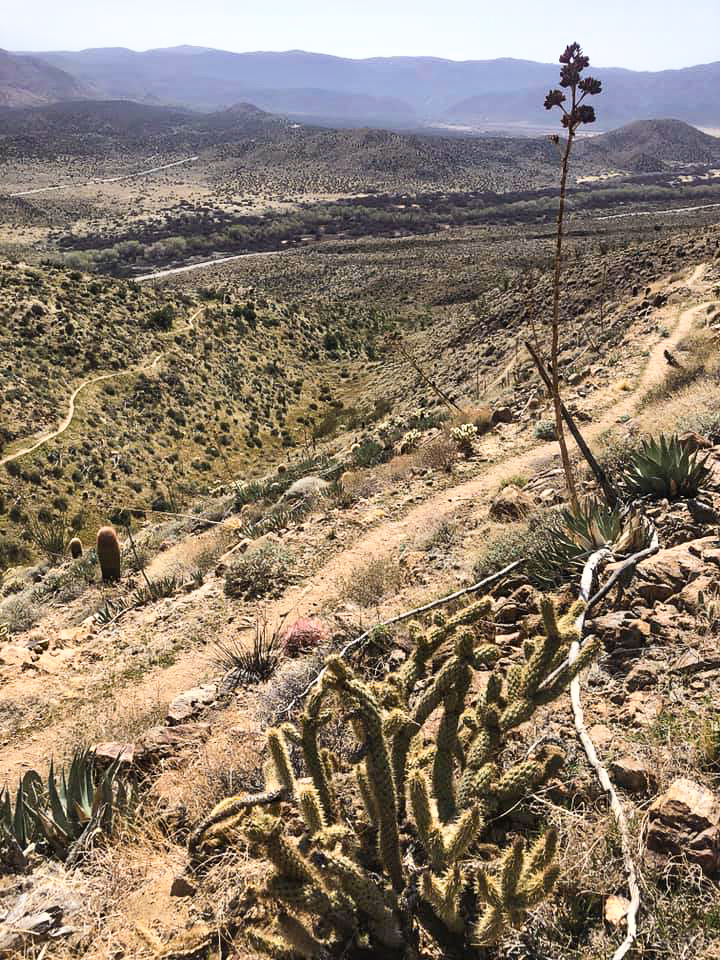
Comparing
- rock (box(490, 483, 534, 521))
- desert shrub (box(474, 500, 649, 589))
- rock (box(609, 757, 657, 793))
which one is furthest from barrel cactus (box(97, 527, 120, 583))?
rock (box(609, 757, 657, 793))

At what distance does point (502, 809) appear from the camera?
9.35 feet

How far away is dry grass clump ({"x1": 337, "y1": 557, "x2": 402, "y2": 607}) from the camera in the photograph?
6586 mm

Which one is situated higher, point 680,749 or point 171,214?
point 171,214

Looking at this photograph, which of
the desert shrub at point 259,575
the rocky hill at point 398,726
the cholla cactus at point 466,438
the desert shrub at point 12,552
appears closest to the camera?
the rocky hill at point 398,726

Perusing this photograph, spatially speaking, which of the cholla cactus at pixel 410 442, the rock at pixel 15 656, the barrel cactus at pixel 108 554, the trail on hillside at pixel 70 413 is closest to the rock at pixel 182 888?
the rock at pixel 15 656

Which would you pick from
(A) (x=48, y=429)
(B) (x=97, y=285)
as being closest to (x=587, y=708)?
(A) (x=48, y=429)

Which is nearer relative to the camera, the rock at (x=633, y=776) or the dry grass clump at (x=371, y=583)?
the rock at (x=633, y=776)

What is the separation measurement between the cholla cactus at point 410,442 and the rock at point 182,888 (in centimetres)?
1058

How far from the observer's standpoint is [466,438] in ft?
38.6

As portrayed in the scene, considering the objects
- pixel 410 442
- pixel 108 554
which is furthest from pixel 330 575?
pixel 410 442

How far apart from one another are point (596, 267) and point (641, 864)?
31.0 m

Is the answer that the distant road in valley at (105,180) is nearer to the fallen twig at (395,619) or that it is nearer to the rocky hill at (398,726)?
the rocky hill at (398,726)

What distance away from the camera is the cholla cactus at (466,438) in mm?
11555

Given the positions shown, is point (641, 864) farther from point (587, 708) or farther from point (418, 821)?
point (587, 708)
